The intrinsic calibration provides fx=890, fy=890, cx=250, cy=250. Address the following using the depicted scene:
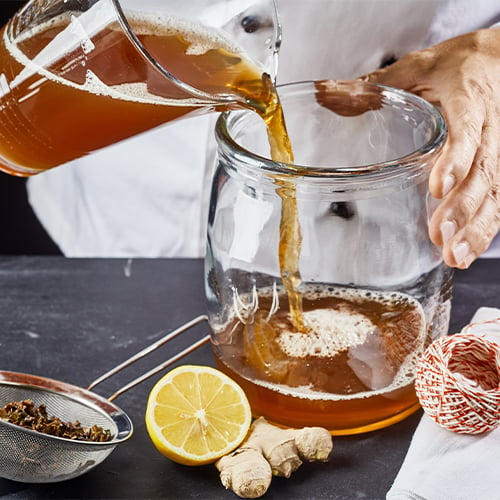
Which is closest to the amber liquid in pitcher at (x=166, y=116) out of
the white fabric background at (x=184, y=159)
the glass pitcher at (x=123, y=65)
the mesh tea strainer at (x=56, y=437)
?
the glass pitcher at (x=123, y=65)

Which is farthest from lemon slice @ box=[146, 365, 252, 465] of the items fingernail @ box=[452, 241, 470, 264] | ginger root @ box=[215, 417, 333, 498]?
fingernail @ box=[452, 241, 470, 264]

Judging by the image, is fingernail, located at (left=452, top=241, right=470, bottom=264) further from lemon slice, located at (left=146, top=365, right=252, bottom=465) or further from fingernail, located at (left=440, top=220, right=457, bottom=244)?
lemon slice, located at (left=146, top=365, right=252, bottom=465)

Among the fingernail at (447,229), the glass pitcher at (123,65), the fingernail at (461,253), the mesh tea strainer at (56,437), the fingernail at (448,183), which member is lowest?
the mesh tea strainer at (56,437)

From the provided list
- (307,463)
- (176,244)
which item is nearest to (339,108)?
(307,463)

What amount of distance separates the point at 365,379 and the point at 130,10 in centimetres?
46

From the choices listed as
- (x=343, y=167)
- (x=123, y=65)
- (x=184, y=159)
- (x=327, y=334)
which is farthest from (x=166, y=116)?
(x=184, y=159)

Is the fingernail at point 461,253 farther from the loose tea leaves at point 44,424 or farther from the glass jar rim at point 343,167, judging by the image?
the loose tea leaves at point 44,424

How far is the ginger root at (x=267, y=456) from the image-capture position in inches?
35.1

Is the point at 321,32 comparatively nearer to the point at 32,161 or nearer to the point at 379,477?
the point at 32,161

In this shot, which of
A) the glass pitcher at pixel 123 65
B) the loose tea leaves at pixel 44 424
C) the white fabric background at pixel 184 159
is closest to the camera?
the glass pitcher at pixel 123 65

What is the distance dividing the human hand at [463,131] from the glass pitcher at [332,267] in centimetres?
3

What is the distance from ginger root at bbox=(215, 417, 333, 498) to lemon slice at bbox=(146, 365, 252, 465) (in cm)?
2

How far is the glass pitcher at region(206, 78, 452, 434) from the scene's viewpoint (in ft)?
3.14

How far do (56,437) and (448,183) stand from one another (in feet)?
1.62
